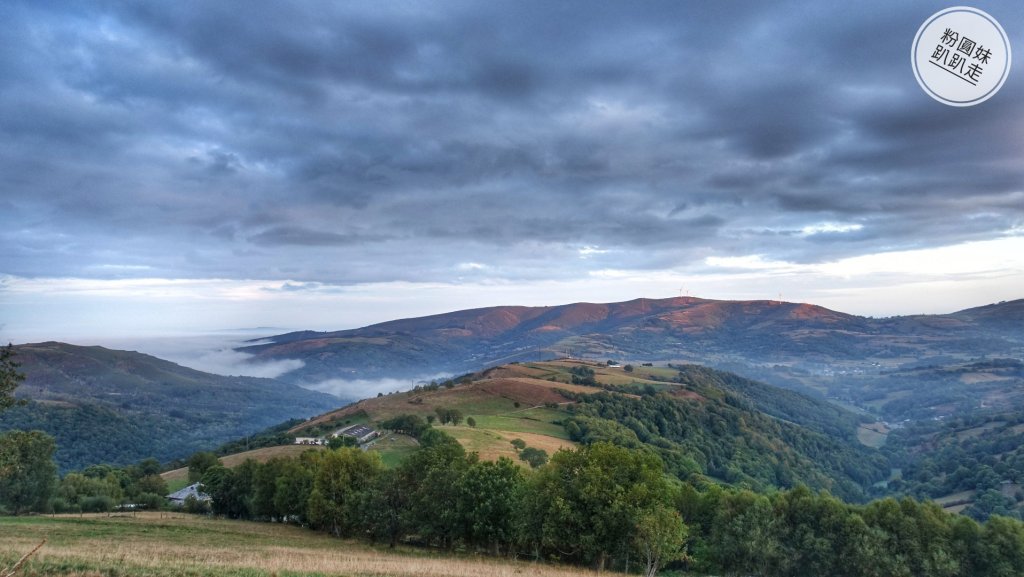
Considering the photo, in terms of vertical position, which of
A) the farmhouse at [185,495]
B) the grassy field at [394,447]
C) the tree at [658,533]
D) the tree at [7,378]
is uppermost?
the tree at [7,378]

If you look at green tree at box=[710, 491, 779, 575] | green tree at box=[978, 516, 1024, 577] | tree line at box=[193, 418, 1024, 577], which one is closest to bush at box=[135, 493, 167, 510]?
tree line at box=[193, 418, 1024, 577]

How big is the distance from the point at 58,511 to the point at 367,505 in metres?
68.6

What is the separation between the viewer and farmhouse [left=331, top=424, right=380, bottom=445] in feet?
457

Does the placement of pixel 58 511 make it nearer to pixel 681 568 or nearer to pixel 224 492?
pixel 224 492

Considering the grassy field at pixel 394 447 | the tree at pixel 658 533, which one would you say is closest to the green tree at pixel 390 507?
the tree at pixel 658 533

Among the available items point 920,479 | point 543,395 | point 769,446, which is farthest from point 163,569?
point 920,479

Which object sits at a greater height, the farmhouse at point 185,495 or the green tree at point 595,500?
the green tree at point 595,500

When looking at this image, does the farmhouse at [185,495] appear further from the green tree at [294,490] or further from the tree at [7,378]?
the tree at [7,378]

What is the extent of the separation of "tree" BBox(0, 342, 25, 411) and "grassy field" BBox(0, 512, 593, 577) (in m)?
10.5

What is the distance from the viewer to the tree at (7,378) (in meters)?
45.0

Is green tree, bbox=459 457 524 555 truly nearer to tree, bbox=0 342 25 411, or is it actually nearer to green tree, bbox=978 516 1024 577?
tree, bbox=0 342 25 411

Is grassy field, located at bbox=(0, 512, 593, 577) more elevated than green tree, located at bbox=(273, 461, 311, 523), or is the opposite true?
grassy field, located at bbox=(0, 512, 593, 577)

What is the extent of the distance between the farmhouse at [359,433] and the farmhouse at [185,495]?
115ft

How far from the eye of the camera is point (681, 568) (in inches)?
2537
